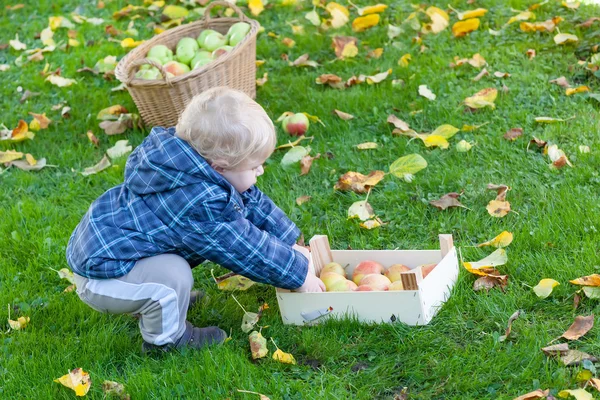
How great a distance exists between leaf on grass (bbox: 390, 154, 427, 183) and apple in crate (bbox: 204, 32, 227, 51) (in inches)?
60.9

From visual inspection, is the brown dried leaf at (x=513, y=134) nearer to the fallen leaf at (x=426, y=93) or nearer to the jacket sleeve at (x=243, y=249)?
the fallen leaf at (x=426, y=93)

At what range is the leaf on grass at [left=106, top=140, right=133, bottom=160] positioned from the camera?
14.3 ft

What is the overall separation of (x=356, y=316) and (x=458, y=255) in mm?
578

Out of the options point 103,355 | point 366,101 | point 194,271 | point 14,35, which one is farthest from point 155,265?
point 14,35

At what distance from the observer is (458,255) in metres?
3.16

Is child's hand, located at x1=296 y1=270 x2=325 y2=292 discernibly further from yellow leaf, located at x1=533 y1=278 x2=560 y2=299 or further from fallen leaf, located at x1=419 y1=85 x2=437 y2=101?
fallen leaf, located at x1=419 y1=85 x2=437 y2=101

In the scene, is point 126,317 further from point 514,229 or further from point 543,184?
point 543,184

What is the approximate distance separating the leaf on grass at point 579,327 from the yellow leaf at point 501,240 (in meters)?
0.55

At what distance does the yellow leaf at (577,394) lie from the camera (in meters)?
2.30

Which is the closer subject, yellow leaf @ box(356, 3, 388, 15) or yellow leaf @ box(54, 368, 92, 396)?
yellow leaf @ box(54, 368, 92, 396)

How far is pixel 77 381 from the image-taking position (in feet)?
8.54

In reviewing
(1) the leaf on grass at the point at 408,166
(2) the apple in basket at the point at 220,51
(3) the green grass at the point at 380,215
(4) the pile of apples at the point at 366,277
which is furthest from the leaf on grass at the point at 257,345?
(2) the apple in basket at the point at 220,51

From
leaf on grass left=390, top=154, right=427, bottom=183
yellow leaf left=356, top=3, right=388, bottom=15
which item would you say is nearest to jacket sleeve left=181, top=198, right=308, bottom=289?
leaf on grass left=390, top=154, right=427, bottom=183

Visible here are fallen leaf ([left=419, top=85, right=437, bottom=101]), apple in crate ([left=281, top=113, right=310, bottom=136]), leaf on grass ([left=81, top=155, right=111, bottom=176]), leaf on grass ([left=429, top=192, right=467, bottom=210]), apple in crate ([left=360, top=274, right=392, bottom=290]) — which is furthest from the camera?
fallen leaf ([left=419, top=85, right=437, bottom=101])
